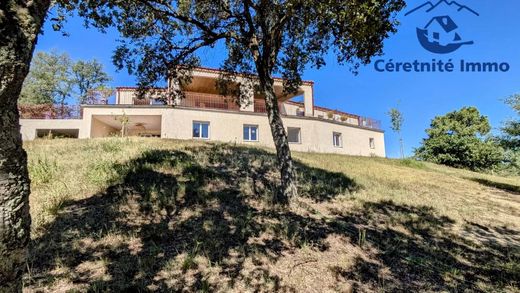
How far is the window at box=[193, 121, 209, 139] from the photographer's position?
20.9 metres

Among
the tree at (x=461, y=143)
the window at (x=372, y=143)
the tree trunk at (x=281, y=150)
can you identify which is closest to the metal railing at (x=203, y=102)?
the tree trunk at (x=281, y=150)

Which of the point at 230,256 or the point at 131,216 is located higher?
the point at 131,216

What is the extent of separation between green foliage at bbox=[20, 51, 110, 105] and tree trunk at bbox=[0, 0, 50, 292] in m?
41.1

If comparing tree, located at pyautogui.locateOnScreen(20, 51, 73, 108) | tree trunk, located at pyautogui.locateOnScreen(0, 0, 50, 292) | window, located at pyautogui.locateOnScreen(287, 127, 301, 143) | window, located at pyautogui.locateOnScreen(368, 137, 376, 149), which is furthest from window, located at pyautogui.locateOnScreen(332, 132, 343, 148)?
tree, located at pyautogui.locateOnScreen(20, 51, 73, 108)

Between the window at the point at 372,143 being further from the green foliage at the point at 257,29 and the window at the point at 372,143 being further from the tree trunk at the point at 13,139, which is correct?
the tree trunk at the point at 13,139

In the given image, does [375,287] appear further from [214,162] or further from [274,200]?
[214,162]

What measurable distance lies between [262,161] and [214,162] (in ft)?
6.86

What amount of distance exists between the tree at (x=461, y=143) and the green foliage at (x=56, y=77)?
41.8 metres

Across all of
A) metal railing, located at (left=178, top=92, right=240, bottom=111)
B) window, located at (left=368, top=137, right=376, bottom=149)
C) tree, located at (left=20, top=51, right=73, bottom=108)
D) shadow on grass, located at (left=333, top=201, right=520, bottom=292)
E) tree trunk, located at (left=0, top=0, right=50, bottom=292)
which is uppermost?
tree, located at (left=20, top=51, right=73, bottom=108)

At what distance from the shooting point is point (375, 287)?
3822mm

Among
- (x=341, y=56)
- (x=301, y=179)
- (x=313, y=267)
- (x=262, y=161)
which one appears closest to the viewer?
(x=313, y=267)

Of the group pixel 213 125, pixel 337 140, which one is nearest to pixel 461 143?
pixel 337 140

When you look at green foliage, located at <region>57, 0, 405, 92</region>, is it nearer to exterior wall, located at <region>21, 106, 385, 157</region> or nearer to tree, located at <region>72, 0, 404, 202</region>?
tree, located at <region>72, 0, 404, 202</region>

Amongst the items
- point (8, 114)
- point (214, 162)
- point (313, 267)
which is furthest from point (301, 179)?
point (8, 114)
